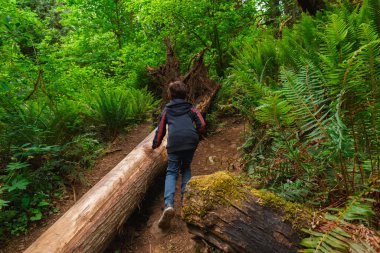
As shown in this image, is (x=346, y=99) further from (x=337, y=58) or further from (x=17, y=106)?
(x=17, y=106)

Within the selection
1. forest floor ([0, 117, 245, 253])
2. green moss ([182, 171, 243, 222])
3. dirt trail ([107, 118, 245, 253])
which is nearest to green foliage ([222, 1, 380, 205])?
green moss ([182, 171, 243, 222])

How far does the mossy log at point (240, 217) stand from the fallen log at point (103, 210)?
4.46 feet

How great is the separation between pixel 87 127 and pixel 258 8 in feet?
25.7

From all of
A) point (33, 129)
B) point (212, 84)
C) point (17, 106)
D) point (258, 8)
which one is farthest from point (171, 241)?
point (258, 8)

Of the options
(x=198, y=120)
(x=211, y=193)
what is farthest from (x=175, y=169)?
(x=211, y=193)

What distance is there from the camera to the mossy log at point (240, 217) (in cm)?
168

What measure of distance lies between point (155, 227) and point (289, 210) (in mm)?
2247

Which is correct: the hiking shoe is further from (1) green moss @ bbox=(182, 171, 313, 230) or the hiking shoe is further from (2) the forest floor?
(1) green moss @ bbox=(182, 171, 313, 230)

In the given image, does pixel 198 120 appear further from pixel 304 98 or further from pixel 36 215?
pixel 36 215

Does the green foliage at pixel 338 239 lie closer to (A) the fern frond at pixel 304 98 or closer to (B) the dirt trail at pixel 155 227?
(A) the fern frond at pixel 304 98

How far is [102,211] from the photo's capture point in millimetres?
3006

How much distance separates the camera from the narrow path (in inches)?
132

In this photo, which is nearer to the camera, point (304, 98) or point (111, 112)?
point (304, 98)

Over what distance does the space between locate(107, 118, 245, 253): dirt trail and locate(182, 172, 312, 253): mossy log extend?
1249mm
